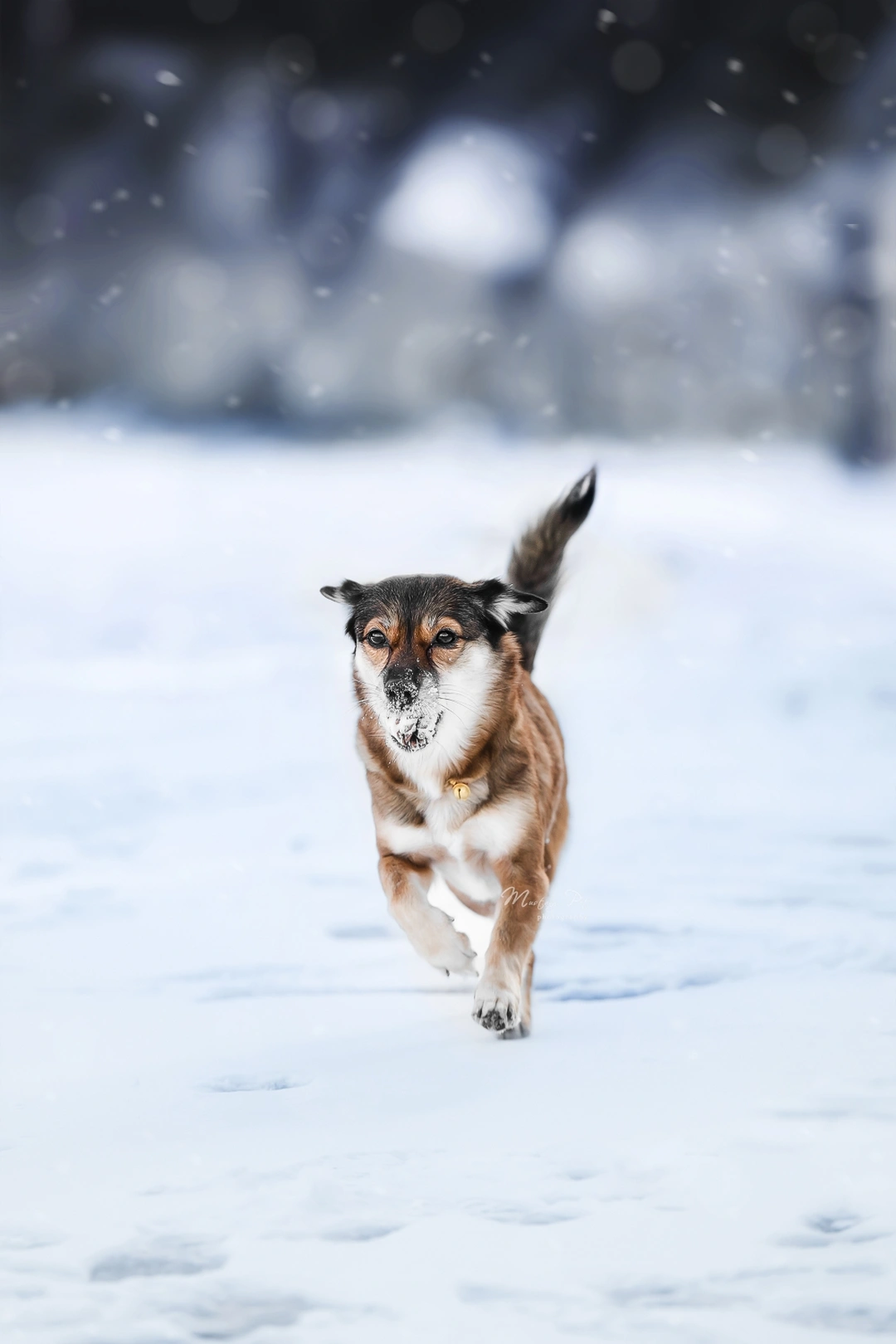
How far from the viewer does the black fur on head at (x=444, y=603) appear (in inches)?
150

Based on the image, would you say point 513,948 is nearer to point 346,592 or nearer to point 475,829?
point 475,829

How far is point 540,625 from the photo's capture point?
4.81m

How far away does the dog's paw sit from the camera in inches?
144

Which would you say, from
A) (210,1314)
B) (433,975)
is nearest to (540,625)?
(433,975)

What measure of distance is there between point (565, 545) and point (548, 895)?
149 centimetres

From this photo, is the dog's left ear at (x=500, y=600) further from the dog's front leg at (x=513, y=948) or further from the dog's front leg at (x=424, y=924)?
the dog's front leg at (x=424, y=924)

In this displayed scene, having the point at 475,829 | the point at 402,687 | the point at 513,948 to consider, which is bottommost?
the point at 513,948

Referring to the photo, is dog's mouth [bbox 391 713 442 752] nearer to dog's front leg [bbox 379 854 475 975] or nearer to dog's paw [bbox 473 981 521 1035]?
dog's front leg [bbox 379 854 475 975]

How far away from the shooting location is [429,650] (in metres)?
3.76

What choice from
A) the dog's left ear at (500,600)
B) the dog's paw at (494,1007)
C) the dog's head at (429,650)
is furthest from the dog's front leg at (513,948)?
the dog's left ear at (500,600)

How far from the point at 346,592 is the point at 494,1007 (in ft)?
4.48

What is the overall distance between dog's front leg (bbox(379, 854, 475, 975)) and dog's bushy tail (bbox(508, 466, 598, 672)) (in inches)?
55.3

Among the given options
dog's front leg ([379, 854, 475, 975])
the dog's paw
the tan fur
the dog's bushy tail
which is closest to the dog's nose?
the tan fur

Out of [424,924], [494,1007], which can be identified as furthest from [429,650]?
[494,1007]
